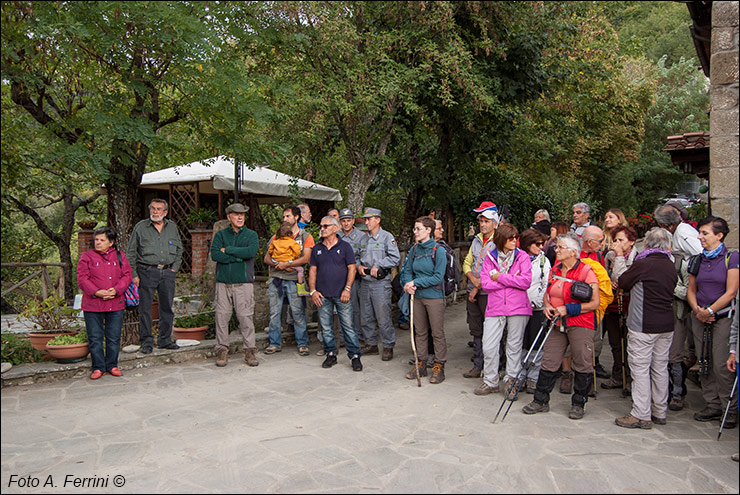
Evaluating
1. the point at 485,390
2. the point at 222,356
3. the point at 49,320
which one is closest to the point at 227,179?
the point at 49,320

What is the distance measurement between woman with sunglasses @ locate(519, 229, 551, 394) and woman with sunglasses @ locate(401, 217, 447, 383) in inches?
37.5

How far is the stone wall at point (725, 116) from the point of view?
5902mm

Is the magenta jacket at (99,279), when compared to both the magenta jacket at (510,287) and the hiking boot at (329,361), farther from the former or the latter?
the magenta jacket at (510,287)

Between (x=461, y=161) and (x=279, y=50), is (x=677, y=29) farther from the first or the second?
(x=279, y=50)

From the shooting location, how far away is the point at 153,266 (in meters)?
7.20

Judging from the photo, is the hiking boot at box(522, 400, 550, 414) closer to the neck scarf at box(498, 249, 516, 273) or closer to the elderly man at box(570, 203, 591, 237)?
the neck scarf at box(498, 249, 516, 273)

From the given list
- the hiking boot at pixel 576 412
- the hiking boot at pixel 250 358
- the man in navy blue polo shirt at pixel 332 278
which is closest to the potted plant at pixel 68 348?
the hiking boot at pixel 250 358

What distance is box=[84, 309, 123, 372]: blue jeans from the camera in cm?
645

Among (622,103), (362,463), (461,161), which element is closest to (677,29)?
(622,103)

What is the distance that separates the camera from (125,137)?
21.0 ft

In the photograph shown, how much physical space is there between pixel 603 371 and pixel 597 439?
2.39 metres

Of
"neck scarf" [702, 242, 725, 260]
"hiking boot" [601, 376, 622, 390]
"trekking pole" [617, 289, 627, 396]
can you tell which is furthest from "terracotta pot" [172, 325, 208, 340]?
"neck scarf" [702, 242, 725, 260]

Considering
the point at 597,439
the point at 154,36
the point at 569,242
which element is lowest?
the point at 597,439

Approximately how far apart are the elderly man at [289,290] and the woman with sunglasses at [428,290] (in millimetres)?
1763
